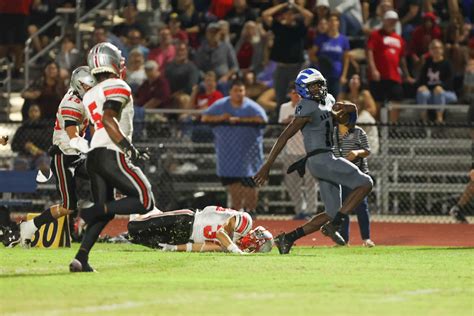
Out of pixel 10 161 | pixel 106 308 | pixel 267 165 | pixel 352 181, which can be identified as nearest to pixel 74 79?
A: pixel 267 165

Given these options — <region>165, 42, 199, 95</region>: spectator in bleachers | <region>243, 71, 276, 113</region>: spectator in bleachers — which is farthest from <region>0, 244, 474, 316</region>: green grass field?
<region>165, 42, 199, 95</region>: spectator in bleachers

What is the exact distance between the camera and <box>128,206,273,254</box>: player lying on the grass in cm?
1453

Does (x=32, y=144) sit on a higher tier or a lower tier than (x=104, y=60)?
lower

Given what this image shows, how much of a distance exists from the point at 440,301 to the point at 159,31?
599 inches

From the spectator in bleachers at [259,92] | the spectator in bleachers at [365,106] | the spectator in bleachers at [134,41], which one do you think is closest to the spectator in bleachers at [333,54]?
the spectator in bleachers at [365,106]

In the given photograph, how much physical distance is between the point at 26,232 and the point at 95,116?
3558 millimetres

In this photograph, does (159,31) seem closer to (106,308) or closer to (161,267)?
(161,267)

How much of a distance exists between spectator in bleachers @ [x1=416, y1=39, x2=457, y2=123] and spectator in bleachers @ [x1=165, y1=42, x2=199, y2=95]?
353 cm

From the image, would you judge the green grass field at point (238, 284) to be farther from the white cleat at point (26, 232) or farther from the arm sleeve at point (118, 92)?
the arm sleeve at point (118, 92)

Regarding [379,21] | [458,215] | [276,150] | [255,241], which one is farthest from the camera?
[379,21]

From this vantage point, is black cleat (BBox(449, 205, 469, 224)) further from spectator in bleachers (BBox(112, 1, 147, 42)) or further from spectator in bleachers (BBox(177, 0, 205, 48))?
spectator in bleachers (BBox(112, 1, 147, 42))

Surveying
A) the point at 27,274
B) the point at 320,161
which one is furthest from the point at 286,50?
the point at 27,274

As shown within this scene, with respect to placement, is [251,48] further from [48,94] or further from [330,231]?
[330,231]

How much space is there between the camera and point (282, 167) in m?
21.5
